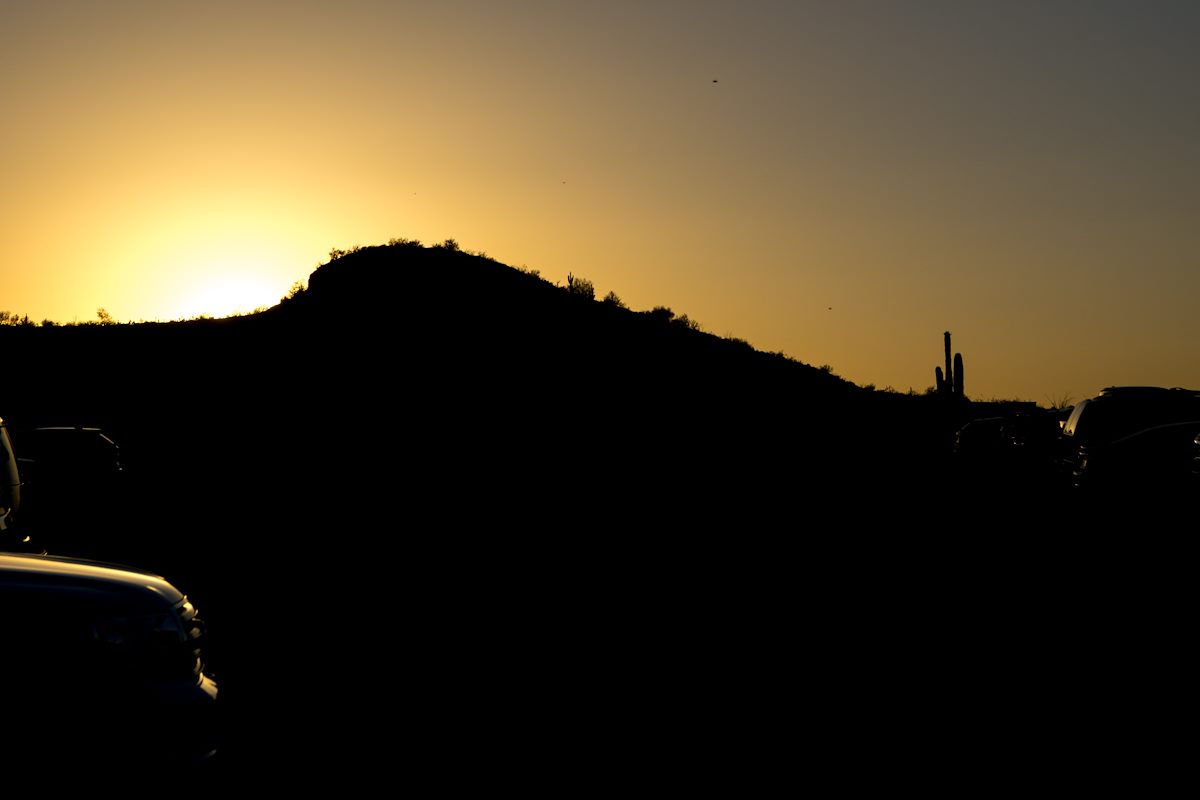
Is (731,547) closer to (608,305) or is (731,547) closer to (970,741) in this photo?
(970,741)

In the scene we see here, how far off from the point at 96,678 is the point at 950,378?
70.6 meters

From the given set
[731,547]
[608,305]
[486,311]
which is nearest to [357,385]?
[486,311]

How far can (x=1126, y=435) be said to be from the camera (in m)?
23.4

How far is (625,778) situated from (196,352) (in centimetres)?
6824

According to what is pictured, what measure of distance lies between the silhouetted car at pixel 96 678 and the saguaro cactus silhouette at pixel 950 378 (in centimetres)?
6618

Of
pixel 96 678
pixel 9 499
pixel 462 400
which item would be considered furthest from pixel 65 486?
pixel 462 400

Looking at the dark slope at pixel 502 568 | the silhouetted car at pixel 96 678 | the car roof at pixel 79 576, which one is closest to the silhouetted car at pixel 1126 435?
the dark slope at pixel 502 568

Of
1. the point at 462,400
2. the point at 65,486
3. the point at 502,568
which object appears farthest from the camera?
the point at 462,400

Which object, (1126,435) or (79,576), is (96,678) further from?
(1126,435)

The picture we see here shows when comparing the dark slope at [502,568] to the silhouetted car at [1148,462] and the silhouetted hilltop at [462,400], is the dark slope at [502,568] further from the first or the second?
the silhouetted car at [1148,462]

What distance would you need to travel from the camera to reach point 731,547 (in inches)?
716

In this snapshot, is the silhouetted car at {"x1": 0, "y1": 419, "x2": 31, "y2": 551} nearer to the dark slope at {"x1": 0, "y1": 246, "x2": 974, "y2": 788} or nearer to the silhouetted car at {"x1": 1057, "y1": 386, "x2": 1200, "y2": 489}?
the dark slope at {"x1": 0, "y1": 246, "x2": 974, "y2": 788}

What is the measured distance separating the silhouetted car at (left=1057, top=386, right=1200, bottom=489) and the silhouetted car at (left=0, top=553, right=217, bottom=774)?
18189mm

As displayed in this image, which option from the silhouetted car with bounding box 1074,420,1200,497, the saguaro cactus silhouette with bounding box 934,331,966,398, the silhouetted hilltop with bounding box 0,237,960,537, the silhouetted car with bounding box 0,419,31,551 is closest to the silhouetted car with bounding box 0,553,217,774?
the silhouetted car with bounding box 0,419,31,551
